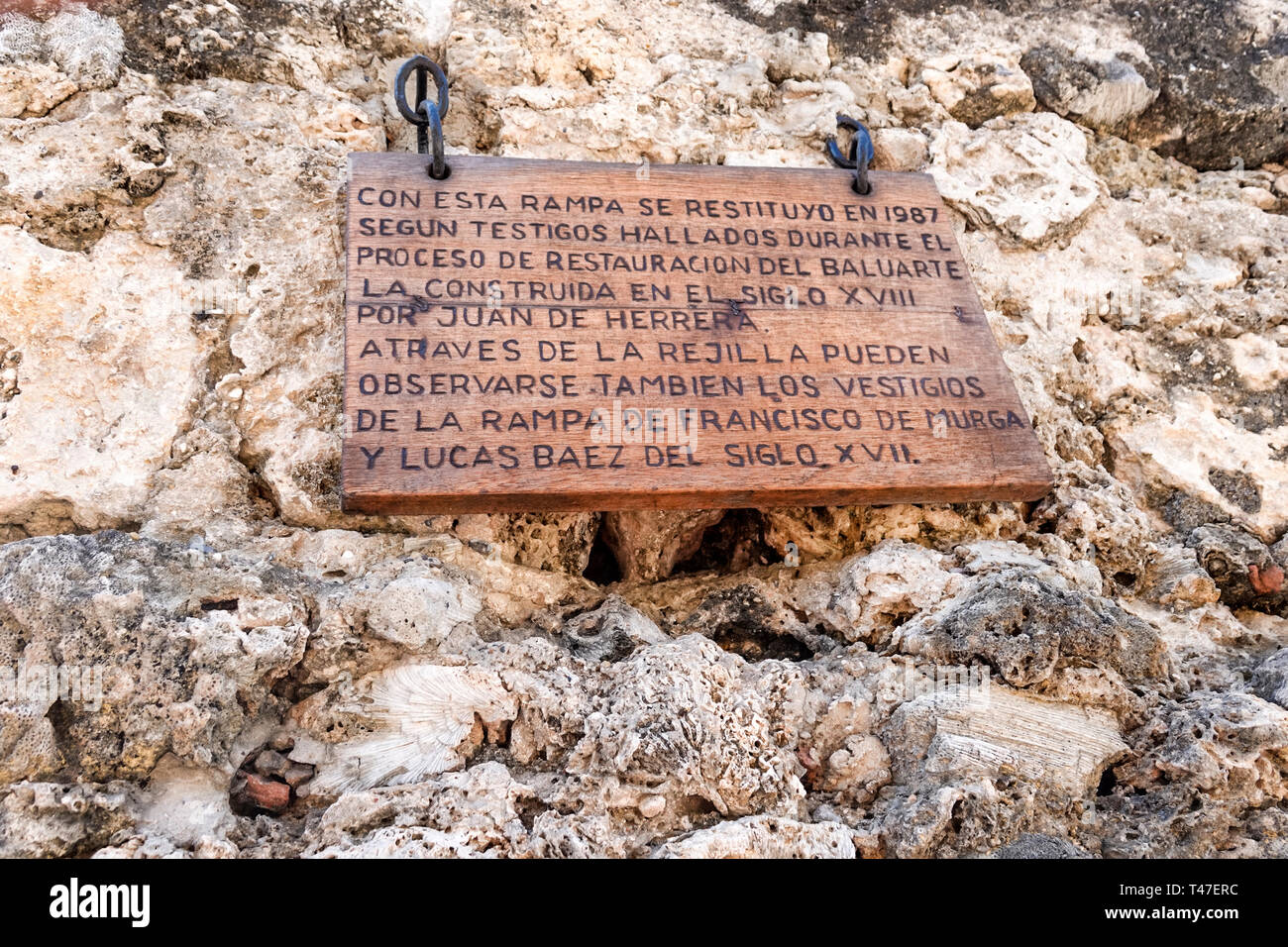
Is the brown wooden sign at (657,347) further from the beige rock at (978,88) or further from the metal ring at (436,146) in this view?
the beige rock at (978,88)

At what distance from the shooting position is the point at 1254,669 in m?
1.79

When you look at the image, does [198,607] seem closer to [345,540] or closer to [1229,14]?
[345,540]

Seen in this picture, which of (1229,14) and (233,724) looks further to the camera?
(1229,14)

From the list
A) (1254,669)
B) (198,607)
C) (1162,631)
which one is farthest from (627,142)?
(1254,669)

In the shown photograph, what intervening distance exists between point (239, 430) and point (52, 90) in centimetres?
88

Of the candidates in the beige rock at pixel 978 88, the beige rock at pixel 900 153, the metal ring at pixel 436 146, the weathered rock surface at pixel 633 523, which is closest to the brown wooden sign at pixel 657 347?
the metal ring at pixel 436 146

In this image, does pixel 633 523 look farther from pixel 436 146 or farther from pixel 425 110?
pixel 425 110

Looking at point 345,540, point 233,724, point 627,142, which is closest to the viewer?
point 233,724

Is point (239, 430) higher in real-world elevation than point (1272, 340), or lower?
lower

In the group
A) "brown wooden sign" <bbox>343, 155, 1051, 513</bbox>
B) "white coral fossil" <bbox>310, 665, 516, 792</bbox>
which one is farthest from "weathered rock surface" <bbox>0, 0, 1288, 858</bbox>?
"brown wooden sign" <bbox>343, 155, 1051, 513</bbox>

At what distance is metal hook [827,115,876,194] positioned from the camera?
2150 mm

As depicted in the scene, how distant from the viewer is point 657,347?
183cm

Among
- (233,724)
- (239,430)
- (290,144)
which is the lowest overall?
(233,724)

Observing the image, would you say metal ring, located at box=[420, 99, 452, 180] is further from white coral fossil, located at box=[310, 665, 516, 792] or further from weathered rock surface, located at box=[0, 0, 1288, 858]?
white coral fossil, located at box=[310, 665, 516, 792]
